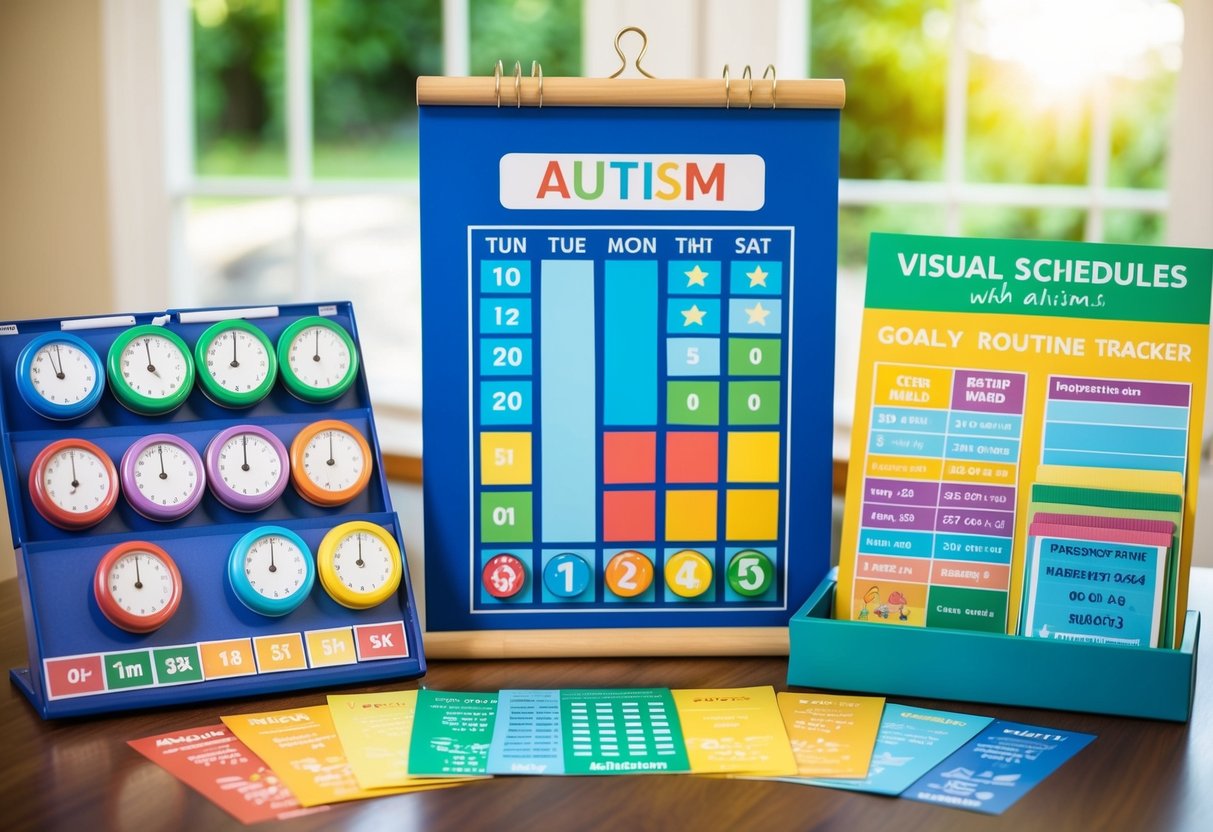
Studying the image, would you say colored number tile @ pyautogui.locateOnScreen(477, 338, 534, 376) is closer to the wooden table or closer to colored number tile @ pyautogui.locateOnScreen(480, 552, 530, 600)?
colored number tile @ pyautogui.locateOnScreen(480, 552, 530, 600)

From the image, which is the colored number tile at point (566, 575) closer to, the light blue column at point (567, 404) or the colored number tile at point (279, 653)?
the light blue column at point (567, 404)

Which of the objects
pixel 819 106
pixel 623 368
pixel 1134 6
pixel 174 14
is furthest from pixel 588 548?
pixel 174 14

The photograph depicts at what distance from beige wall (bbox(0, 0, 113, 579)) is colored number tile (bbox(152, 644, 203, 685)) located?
1.52m

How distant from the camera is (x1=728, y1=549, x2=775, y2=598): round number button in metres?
1.06

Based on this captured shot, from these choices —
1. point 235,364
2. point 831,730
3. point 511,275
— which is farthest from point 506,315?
point 831,730

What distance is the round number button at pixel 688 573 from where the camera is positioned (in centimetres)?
106

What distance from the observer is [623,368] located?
105cm

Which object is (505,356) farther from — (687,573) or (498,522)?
(687,573)

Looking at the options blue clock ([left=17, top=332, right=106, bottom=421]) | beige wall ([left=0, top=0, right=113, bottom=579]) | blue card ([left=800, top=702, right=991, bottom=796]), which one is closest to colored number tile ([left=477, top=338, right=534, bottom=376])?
blue clock ([left=17, top=332, right=106, bottom=421])

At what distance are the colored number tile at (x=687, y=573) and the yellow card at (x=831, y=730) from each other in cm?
14

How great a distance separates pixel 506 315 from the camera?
1.05 metres

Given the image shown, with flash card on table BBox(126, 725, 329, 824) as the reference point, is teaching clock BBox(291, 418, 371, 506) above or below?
above

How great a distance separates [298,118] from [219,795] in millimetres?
1802

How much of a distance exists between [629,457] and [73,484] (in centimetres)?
46
